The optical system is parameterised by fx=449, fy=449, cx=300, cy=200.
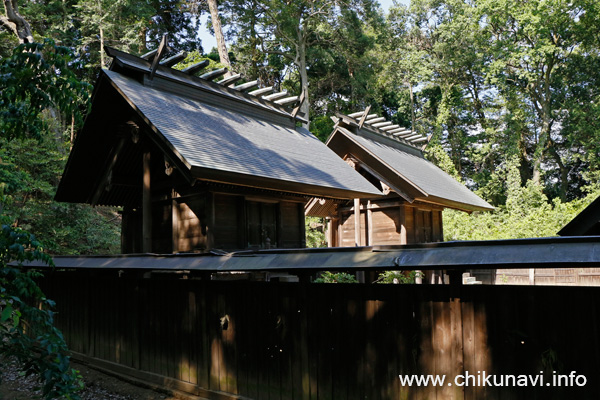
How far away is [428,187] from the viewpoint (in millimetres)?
15398

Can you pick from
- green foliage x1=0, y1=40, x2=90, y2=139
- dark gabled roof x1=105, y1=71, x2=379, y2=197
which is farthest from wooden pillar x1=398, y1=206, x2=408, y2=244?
green foliage x1=0, y1=40, x2=90, y2=139

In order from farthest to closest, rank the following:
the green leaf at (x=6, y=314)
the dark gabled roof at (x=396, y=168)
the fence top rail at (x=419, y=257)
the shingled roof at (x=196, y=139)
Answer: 1. the dark gabled roof at (x=396, y=168)
2. the shingled roof at (x=196, y=139)
3. the fence top rail at (x=419, y=257)
4. the green leaf at (x=6, y=314)

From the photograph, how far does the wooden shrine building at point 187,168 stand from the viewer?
9086 millimetres

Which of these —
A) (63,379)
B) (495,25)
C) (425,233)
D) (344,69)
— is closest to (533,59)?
(495,25)

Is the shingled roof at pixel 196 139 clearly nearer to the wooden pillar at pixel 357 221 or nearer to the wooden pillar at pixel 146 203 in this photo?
the wooden pillar at pixel 146 203

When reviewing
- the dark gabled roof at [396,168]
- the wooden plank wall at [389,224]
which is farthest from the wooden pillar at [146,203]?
the wooden plank wall at [389,224]

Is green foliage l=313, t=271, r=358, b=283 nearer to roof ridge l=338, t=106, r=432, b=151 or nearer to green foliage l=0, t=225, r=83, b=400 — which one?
roof ridge l=338, t=106, r=432, b=151

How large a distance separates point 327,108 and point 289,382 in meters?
29.4

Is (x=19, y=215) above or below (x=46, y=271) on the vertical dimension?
above

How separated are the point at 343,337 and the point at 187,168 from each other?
14.3ft

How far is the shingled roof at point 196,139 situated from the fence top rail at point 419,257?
7.56 ft

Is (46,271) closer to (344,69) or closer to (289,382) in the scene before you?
(289,382)

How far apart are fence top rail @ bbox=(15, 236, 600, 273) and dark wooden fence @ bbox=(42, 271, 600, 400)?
473 mm

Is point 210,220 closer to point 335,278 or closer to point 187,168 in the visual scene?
point 187,168
